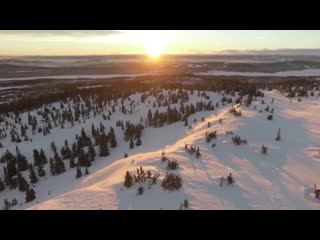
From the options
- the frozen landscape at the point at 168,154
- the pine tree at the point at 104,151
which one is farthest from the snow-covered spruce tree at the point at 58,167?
the pine tree at the point at 104,151

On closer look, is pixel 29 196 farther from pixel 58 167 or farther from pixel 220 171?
pixel 220 171

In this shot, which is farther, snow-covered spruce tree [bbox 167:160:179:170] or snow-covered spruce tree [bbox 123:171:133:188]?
snow-covered spruce tree [bbox 167:160:179:170]

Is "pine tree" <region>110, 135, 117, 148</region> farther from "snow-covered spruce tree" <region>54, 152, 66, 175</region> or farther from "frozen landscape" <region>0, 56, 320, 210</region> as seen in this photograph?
"snow-covered spruce tree" <region>54, 152, 66, 175</region>

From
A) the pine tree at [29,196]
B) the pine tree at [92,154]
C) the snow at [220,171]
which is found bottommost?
the pine tree at [29,196]

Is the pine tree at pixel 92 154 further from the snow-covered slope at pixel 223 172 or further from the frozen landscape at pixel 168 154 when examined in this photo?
the snow-covered slope at pixel 223 172

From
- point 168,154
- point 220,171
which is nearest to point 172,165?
point 168,154

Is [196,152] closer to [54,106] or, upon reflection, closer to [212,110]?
[212,110]

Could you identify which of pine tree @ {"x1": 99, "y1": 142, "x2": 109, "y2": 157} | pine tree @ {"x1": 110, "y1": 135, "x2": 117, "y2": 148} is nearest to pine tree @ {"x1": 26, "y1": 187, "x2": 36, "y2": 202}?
pine tree @ {"x1": 99, "y1": 142, "x2": 109, "y2": 157}
